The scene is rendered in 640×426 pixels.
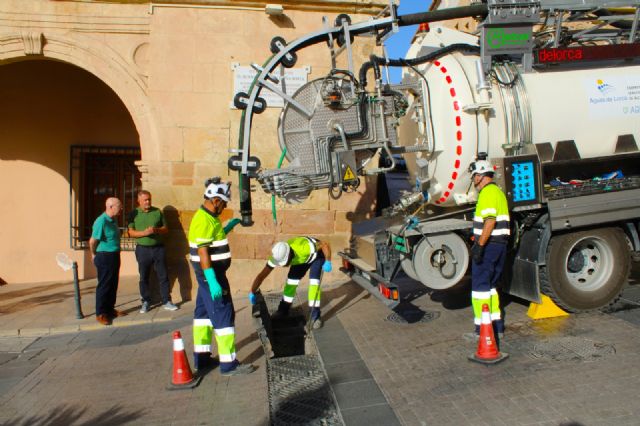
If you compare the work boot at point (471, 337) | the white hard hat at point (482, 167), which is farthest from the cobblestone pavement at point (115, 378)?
the white hard hat at point (482, 167)

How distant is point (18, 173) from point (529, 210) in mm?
8122

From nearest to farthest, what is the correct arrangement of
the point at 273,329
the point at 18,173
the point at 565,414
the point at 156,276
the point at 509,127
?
the point at 565,414 → the point at 509,127 → the point at 273,329 → the point at 156,276 → the point at 18,173

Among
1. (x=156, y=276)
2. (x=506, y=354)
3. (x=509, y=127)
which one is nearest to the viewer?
(x=506, y=354)

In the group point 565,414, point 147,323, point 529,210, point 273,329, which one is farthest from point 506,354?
point 147,323

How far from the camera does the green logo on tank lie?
529 cm

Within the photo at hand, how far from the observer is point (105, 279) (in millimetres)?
6449

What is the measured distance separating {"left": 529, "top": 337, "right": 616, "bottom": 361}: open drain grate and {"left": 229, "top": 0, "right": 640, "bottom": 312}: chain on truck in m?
0.67

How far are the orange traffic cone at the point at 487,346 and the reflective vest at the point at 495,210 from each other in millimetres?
762

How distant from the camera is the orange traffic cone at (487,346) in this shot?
169 inches

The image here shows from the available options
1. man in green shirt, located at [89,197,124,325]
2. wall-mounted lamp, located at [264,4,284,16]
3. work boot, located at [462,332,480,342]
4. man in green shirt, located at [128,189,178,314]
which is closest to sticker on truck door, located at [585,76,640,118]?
work boot, located at [462,332,480,342]

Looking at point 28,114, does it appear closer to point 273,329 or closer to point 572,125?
point 273,329

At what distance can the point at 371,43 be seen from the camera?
7734 millimetres

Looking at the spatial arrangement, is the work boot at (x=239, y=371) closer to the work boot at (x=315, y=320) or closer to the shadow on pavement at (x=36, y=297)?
the work boot at (x=315, y=320)

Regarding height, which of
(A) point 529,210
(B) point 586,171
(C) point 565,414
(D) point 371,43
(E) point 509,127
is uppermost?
(D) point 371,43
